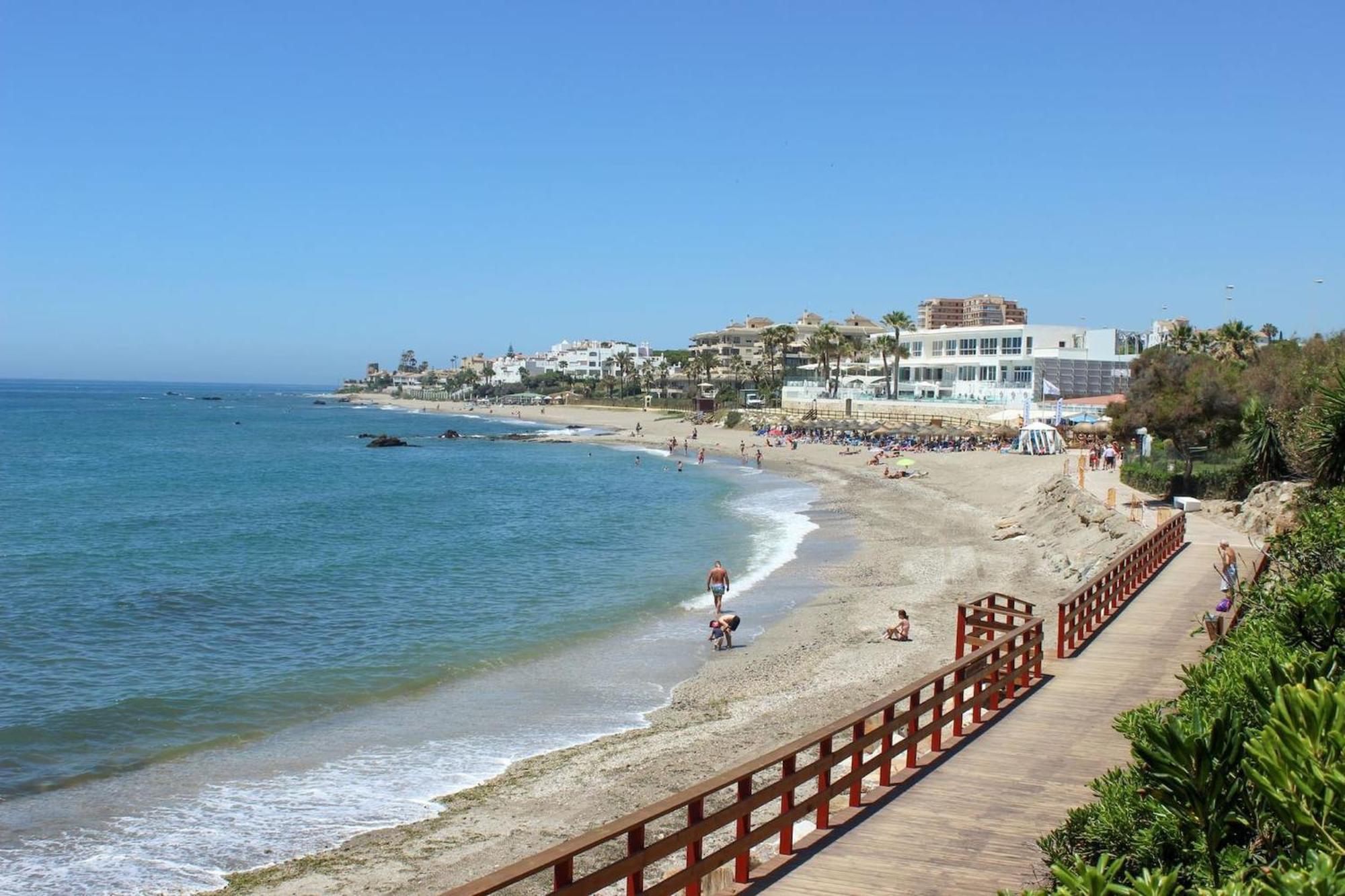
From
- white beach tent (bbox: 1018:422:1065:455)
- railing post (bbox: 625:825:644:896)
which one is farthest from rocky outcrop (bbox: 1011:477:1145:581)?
railing post (bbox: 625:825:644:896)

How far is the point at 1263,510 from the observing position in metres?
25.2

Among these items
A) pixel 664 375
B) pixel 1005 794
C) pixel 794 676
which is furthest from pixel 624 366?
pixel 1005 794

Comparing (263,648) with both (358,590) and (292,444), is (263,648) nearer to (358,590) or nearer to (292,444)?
(358,590)

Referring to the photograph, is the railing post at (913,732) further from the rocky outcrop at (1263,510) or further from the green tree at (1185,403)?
the green tree at (1185,403)

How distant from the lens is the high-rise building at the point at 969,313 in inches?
6181

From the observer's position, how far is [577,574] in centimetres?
3000

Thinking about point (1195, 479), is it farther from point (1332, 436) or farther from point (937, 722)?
point (937, 722)

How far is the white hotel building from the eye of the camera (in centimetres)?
7431

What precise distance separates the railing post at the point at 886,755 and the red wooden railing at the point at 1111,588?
508 cm

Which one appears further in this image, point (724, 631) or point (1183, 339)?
point (1183, 339)

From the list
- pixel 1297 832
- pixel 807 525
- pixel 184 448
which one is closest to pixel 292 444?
pixel 184 448

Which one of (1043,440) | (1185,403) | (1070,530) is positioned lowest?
(1070,530)

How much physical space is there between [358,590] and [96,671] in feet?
28.3

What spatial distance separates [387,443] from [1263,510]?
7769cm
